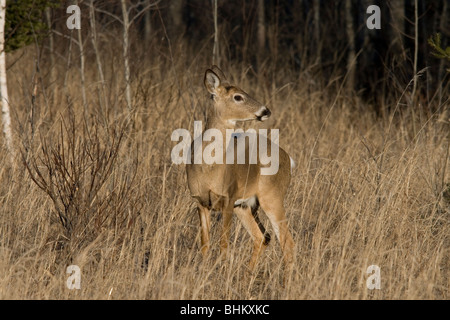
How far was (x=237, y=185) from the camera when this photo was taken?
195 inches

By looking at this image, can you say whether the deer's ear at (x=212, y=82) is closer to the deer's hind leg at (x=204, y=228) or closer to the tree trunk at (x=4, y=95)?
the deer's hind leg at (x=204, y=228)

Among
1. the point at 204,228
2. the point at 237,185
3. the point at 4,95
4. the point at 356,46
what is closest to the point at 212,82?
the point at 237,185

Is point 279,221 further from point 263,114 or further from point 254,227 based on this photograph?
point 263,114

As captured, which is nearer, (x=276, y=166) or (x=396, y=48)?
(x=276, y=166)

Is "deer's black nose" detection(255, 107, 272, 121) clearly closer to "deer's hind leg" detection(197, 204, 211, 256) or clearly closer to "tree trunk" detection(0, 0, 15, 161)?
"deer's hind leg" detection(197, 204, 211, 256)

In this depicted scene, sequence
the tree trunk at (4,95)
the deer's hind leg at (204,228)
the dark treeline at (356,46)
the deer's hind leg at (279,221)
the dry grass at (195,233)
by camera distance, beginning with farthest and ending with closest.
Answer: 1. the dark treeline at (356,46)
2. the tree trunk at (4,95)
3. the deer's hind leg at (279,221)
4. the deer's hind leg at (204,228)
5. the dry grass at (195,233)

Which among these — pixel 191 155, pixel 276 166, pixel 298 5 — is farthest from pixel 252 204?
pixel 298 5

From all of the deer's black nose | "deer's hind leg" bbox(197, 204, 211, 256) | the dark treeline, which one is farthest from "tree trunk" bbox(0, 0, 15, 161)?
the dark treeline

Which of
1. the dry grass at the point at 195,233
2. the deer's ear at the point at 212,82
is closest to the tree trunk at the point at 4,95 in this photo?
the dry grass at the point at 195,233

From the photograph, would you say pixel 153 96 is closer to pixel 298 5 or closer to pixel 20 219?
pixel 20 219

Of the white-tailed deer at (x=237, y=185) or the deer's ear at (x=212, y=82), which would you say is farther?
the deer's ear at (x=212, y=82)

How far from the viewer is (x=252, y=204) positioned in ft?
17.4

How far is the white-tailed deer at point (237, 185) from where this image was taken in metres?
4.85
